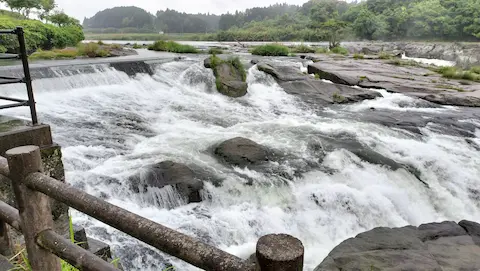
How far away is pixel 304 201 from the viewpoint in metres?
5.48

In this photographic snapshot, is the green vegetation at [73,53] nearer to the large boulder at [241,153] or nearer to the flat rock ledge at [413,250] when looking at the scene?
the large boulder at [241,153]

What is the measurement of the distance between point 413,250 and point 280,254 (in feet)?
12.0

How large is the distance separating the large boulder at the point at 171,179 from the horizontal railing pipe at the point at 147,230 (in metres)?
3.54

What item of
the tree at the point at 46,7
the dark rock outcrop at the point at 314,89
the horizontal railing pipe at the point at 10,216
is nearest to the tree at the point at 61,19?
the tree at the point at 46,7

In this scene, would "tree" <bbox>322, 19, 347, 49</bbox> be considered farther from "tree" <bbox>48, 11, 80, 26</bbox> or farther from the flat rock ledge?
the flat rock ledge

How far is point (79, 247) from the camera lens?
1.81 meters

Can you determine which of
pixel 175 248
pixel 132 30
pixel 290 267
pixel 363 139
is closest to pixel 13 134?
pixel 175 248

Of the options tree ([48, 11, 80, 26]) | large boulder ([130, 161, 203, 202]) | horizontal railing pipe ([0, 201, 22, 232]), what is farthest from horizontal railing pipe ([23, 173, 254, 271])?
tree ([48, 11, 80, 26])

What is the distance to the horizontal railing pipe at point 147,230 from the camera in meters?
1.20

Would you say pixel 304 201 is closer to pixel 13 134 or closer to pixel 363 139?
pixel 363 139

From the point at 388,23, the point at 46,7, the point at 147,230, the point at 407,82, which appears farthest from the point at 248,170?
the point at 388,23

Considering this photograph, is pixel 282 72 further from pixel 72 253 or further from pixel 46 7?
pixel 46 7

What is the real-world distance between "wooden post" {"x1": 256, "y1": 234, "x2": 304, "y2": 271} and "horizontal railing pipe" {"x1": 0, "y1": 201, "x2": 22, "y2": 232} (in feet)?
5.58

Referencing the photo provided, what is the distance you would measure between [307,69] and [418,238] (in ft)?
45.3
